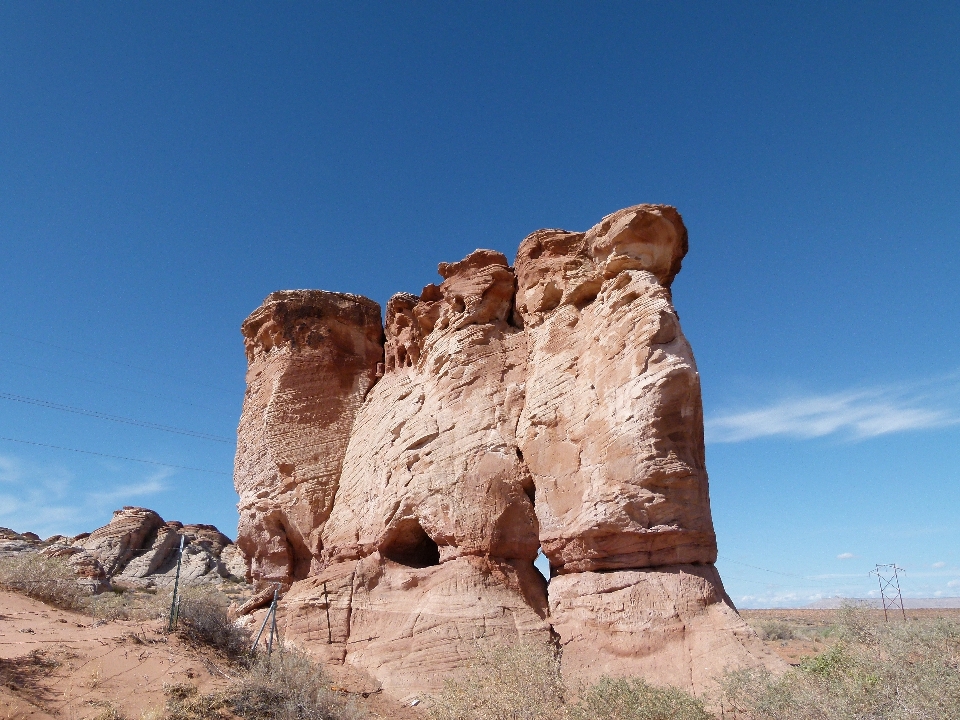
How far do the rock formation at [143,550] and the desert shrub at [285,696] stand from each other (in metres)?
22.8

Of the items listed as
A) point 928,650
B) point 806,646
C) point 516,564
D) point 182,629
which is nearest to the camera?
point 928,650

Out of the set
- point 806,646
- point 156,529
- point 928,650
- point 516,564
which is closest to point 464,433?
point 516,564

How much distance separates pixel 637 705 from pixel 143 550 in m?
31.1

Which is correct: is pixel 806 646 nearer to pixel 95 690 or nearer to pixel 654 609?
pixel 654 609

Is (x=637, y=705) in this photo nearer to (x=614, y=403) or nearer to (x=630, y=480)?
(x=630, y=480)

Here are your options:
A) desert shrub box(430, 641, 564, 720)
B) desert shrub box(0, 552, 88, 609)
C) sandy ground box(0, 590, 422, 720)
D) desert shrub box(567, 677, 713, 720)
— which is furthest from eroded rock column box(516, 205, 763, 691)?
desert shrub box(0, 552, 88, 609)

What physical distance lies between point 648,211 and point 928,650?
9281mm

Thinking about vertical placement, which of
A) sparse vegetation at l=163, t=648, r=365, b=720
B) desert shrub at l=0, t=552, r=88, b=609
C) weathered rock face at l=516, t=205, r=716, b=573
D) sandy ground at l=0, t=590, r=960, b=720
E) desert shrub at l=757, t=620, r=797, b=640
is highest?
weathered rock face at l=516, t=205, r=716, b=573

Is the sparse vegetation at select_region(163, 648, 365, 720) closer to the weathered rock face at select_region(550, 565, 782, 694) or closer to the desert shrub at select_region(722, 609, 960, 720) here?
the weathered rock face at select_region(550, 565, 782, 694)

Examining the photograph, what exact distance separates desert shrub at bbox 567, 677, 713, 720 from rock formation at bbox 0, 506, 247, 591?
2702 cm

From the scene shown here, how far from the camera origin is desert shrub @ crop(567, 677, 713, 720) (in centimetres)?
812

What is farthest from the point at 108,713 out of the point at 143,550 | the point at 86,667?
the point at 143,550

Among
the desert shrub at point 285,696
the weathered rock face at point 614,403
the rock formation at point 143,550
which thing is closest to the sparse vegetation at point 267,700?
the desert shrub at point 285,696

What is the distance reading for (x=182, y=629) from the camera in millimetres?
11828
